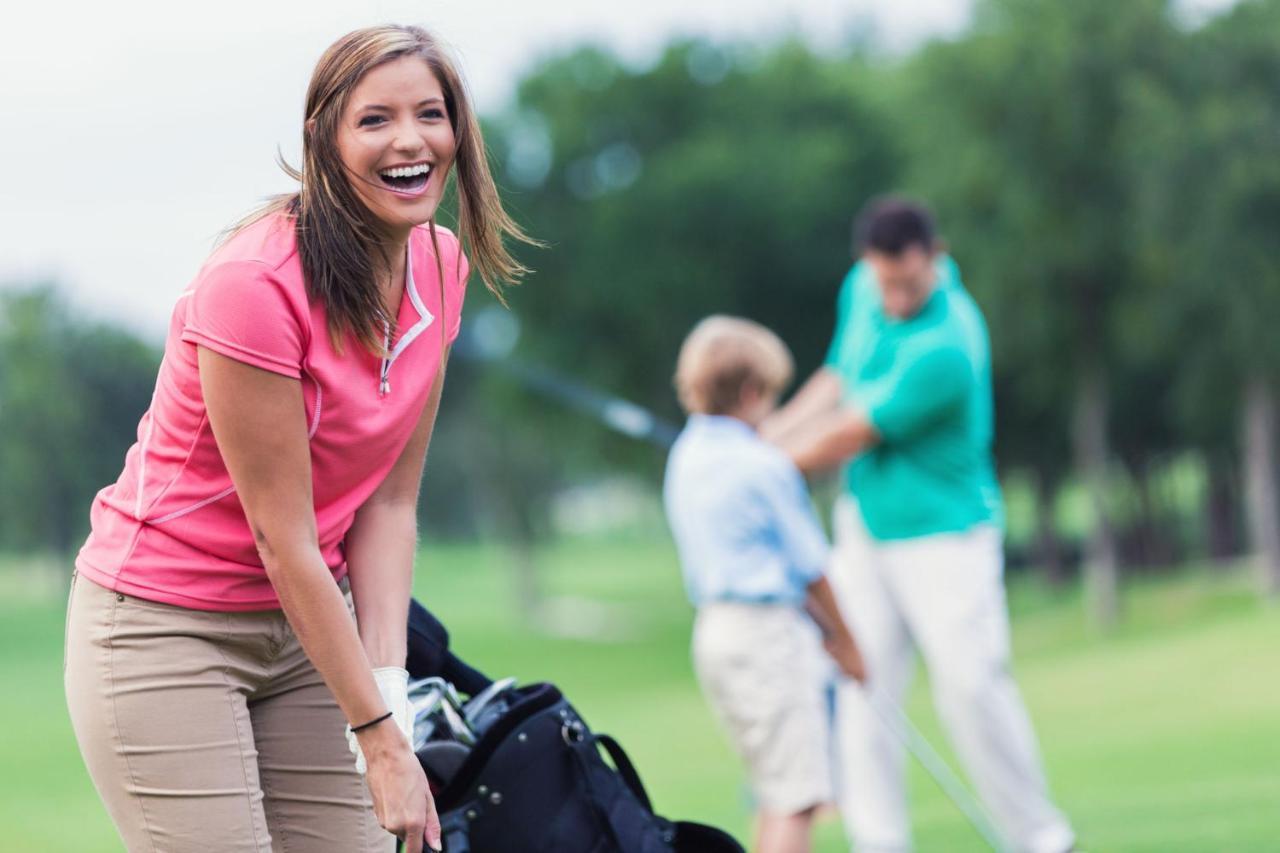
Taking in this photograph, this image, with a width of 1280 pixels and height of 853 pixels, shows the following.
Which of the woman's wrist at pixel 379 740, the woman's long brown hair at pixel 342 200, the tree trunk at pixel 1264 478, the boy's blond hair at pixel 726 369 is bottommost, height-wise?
the tree trunk at pixel 1264 478

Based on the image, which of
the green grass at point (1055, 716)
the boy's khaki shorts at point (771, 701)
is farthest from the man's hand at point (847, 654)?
the green grass at point (1055, 716)

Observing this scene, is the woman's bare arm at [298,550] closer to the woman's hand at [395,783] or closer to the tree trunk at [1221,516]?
the woman's hand at [395,783]

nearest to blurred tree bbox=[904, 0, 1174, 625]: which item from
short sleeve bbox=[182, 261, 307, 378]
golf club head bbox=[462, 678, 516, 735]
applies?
golf club head bbox=[462, 678, 516, 735]

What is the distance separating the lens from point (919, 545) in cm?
625

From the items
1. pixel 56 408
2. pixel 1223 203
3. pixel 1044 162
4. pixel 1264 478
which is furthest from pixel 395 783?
pixel 56 408

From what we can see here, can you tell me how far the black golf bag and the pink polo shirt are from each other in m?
0.53

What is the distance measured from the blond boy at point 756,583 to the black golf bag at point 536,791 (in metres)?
1.94

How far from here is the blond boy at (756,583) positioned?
17.9 feet

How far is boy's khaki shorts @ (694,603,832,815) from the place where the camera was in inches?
214

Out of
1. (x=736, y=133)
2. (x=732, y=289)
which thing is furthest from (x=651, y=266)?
(x=736, y=133)

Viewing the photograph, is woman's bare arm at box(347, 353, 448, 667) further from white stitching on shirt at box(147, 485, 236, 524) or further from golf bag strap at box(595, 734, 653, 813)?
golf bag strap at box(595, 734, 653, 813)

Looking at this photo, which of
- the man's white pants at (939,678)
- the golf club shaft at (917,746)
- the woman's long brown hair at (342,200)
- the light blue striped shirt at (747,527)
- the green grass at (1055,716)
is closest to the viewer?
the woman's long brown hair at (342,200)

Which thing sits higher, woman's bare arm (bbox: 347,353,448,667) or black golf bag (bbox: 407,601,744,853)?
woman's bare arm (bbox: 347,353,448,667)

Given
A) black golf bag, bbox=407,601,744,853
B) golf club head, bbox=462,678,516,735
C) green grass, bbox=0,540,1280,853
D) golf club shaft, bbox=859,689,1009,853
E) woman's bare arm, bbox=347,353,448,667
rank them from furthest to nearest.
Result: green grass, bbox=0,540,1280,853, golf club shaft, bbox=859,689,1009,853, golf club head, bbox=462,678,516,735, black golf bag, bbox=407,601,744,853, woman's bare arm, bbox=347,353,448,667
